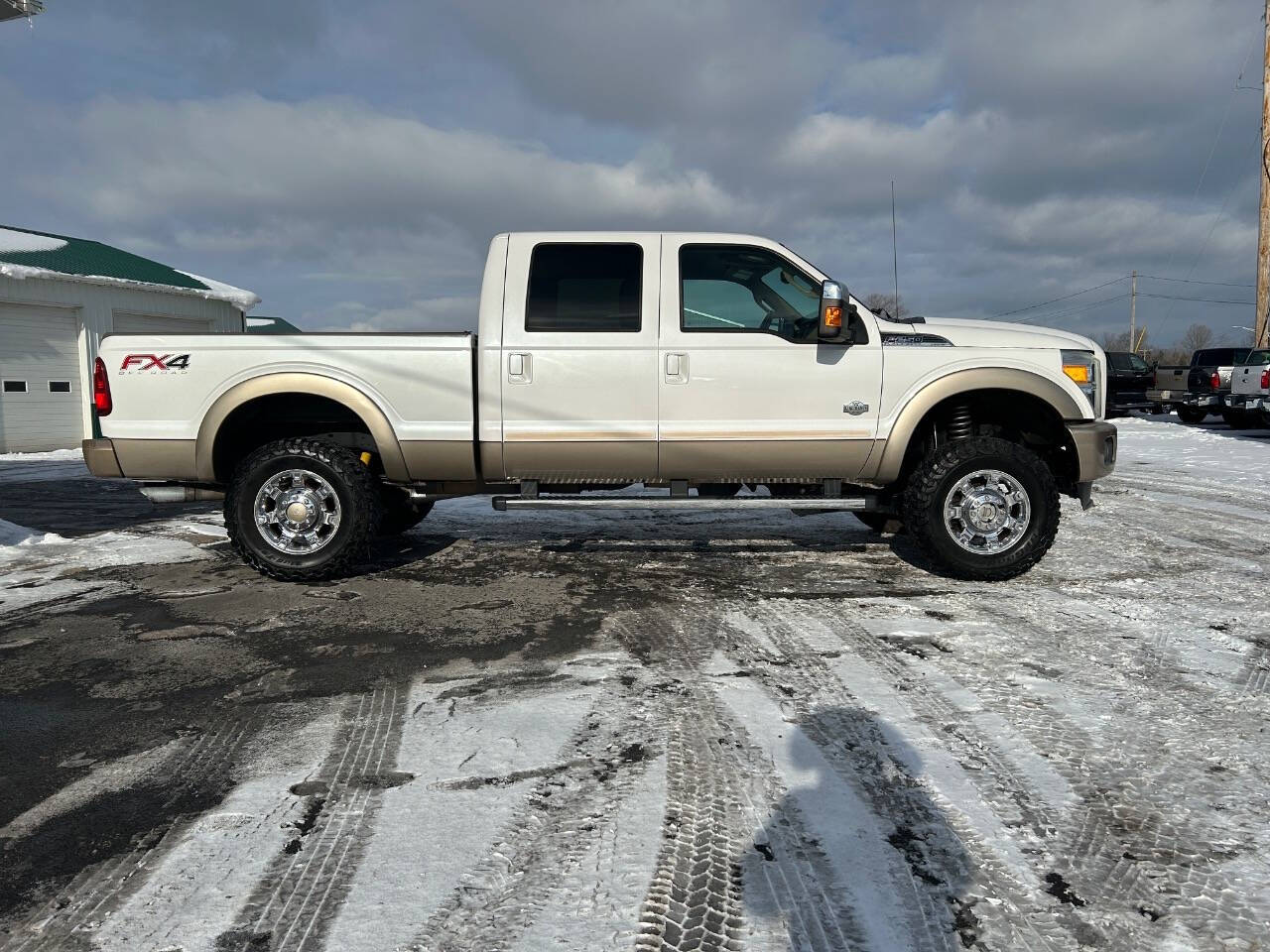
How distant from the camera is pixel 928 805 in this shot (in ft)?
7.84

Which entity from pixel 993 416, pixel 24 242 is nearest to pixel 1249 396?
pixel 993 416

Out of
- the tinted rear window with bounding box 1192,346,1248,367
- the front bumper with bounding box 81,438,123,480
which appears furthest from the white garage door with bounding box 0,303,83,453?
the tinted rear window with bounding box 1192,346,1248,367

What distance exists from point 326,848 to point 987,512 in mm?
4183

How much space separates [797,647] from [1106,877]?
1.79m

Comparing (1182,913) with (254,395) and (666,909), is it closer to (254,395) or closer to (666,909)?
(666,909)

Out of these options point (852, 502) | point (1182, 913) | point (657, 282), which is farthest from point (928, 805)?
point (657, 282)

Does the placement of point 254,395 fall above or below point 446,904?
above

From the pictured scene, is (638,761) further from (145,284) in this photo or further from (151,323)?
(151,323)

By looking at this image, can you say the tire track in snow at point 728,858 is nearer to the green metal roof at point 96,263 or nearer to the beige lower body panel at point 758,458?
the beige lower body panel at point 758,458

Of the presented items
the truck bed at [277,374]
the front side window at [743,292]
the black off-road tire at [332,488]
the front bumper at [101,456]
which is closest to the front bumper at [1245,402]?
the front side window at [743,292]

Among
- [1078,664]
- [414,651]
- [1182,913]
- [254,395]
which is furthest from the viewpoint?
[254,395]

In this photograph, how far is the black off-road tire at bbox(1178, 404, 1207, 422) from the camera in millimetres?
18969

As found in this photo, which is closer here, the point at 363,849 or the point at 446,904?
the point at 446,904

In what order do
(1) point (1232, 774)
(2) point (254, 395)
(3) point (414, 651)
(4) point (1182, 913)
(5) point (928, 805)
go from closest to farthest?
(4) point (1182, 913) < (5) point (928, 805) < (1) point (1232, 774) < (3) point (414, 651) < (2) point (254, 395)
